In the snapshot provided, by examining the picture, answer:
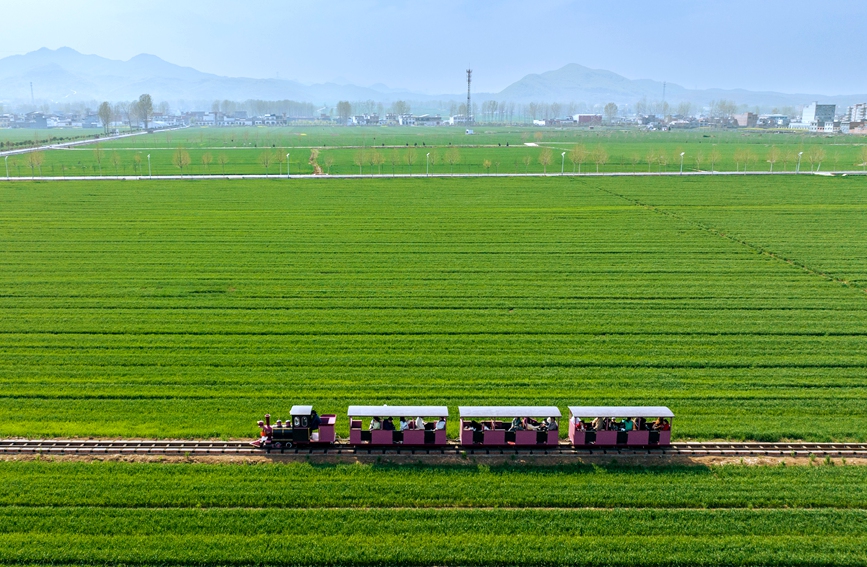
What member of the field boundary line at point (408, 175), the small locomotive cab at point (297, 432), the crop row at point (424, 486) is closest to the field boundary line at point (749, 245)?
Answer: the crop row at point (424, 486)

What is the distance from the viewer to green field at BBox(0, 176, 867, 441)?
78.3 ft

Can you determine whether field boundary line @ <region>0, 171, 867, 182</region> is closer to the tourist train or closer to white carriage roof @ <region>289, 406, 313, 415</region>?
white carriage roof @ <region>289, 406, 313, 415</region>

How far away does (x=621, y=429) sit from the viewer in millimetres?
20766

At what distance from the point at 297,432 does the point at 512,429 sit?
6.67 m

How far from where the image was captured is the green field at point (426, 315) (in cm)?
2386

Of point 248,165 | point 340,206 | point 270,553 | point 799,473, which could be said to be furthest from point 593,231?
point 248,165

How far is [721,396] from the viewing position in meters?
24.4

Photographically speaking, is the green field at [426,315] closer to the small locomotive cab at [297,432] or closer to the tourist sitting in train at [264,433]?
the tourist sitting in train at [264,433]

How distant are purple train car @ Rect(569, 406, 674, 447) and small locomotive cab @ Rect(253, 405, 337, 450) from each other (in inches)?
304

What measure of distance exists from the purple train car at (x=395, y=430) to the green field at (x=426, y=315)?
2.64 metres

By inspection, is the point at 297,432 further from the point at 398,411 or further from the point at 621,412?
the point at 621,412

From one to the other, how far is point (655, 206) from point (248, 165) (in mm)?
73461

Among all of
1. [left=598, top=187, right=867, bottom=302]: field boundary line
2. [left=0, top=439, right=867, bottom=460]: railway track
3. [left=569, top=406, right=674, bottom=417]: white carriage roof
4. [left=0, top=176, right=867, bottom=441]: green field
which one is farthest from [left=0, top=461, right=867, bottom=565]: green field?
A: [left=598, top=187, right=867, bottom=302]: field boundary line

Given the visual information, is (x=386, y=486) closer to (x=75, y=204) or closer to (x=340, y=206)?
(x=340, y=206)
